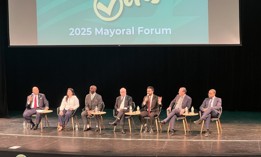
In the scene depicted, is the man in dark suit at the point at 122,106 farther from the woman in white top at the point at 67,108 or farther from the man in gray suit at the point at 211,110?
the man in gray suit at the point at 211,110

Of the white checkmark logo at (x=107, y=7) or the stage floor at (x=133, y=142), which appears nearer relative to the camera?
the stage floor at (x=133, y=142)

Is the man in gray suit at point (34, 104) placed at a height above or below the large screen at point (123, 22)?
below

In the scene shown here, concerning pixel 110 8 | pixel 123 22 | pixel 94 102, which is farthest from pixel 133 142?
pixel 110 8

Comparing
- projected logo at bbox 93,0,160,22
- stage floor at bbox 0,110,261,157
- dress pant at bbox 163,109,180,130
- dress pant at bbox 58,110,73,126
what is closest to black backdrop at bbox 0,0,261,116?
stage floor at bbox 0,110,261,157

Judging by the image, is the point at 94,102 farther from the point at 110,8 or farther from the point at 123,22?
the point at 110,8

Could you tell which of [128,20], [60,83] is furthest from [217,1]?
[60,83]

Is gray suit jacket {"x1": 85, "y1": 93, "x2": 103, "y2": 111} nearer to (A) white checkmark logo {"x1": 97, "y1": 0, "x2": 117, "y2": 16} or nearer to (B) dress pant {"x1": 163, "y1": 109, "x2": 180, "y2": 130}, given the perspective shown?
(B) dress pant {"x1": 163, "y1": 109, "x2": 180, "y2": 130}

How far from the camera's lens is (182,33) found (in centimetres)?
1055

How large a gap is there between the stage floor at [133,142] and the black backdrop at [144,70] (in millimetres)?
1620

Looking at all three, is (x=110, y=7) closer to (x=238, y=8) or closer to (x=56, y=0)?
(x=56, y=0)

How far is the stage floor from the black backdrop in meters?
1.62

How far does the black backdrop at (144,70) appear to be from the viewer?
12213mm

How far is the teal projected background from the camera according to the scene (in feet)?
34.4

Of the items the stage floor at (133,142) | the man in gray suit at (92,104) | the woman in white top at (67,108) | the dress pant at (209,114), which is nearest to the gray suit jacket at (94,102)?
the man in gray suit at (92,104)
